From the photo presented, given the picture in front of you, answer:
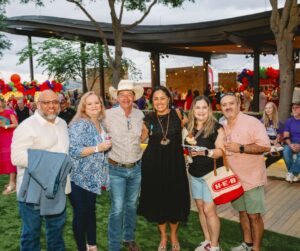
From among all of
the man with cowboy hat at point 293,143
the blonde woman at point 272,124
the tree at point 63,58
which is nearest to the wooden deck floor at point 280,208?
the man with cowboy hat at point 293,143

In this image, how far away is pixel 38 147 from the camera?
3.00 metres

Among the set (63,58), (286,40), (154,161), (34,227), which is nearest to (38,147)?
(34,227)

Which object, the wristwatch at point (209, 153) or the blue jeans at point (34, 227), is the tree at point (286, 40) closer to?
the wristwatch at point (209, 153)

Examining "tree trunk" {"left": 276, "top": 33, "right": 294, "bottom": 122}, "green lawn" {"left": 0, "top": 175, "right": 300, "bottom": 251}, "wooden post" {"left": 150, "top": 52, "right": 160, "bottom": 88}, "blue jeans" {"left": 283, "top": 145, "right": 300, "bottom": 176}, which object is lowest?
"green lawn" {"left": 0, "top": 175, "right": 300, "bottom": 251}

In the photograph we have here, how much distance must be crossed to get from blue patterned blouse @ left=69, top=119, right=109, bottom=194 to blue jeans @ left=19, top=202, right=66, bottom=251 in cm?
39

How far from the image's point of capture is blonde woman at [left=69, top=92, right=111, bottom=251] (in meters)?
3.33

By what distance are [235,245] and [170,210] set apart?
1.14m

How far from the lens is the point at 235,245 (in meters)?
4.23

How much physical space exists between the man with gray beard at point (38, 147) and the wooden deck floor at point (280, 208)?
293 centimetres

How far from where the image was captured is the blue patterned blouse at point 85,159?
10.9 feet

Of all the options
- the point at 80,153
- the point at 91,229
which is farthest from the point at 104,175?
the point at 91,229

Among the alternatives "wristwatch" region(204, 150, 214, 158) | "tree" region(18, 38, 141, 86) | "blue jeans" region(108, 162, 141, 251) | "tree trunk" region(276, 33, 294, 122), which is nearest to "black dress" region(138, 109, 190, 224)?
"blue jeans" region(108, 162, 141, 251)

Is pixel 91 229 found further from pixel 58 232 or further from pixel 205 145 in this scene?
pixel 205 145

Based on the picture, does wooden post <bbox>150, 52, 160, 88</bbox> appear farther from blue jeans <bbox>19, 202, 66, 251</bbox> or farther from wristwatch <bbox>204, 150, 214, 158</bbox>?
blue jeans <bbox>19, 202, 66, 251</bbox>
